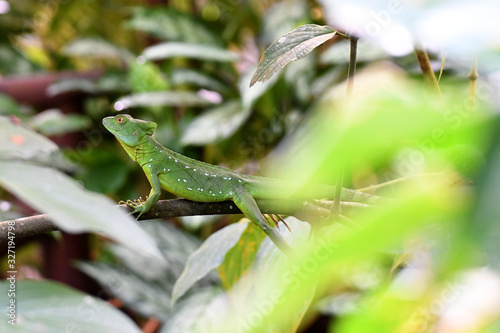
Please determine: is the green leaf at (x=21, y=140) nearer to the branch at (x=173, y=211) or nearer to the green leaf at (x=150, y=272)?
the branch at (x=173, y=211)

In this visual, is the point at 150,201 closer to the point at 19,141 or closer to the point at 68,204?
the point at 19,141

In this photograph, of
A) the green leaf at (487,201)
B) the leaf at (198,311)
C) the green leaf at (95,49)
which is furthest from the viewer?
the green leaf at (95,49)

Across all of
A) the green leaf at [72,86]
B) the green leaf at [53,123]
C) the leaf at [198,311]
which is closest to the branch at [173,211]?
the leaf at [198,311]

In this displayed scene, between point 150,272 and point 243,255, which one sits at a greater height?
point 243,255

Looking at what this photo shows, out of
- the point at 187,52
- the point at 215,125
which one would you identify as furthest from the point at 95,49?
the point at 215,125

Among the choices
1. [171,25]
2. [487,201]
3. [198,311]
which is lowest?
[198,311]

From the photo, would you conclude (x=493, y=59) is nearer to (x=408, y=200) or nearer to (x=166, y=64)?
(x=408, y=200)
